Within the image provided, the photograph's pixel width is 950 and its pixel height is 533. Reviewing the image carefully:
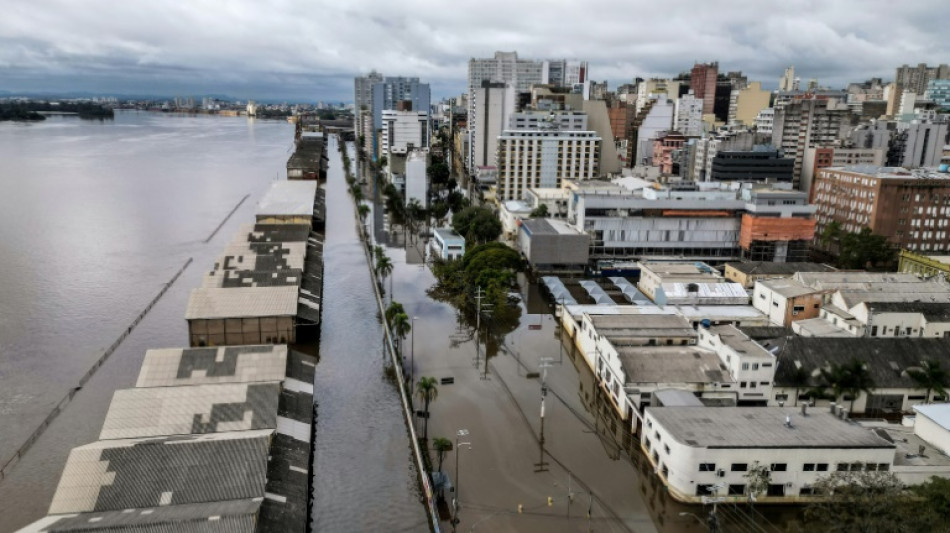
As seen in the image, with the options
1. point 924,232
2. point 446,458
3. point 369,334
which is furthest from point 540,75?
point 446,458

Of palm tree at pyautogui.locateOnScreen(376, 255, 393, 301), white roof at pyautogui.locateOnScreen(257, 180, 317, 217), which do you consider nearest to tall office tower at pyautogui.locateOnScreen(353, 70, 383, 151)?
white roof at pyautogui.locateOnScreen(257, 180, 317, 217)

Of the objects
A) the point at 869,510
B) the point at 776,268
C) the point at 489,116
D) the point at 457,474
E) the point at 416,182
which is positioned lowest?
the point at 457,474

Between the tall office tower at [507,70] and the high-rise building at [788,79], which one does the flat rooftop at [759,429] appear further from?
the high-rise building at [788,79]

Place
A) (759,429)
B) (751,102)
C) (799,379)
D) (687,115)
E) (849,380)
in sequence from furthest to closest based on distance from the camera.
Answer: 1. (751,102)
2. (687,115)
3. (799,379)
4. (849,380)
5. (759,429)

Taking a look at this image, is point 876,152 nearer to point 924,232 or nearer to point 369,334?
point 924,232

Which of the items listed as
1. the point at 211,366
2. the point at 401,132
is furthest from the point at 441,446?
the point at 401,132

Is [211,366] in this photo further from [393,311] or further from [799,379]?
[799,379]

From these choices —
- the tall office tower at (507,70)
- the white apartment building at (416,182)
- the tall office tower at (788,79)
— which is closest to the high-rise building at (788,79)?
the tall office tower at (788,79)
